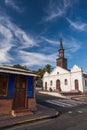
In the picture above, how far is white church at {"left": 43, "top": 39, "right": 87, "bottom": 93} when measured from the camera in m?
34.1

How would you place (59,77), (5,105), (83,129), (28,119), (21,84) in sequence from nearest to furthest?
(83,129) → (28,119) → (5,105) → (21,84) → (59,77)

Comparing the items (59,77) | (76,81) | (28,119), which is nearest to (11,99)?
(28,119)

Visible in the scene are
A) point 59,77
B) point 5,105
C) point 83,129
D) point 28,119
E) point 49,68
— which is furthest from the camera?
point 49,68

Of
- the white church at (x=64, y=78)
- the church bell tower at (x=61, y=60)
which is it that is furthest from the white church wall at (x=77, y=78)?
the church bell tower at (x=61, y=60)

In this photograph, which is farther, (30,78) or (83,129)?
(30,78)

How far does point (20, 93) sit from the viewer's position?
39.8ft

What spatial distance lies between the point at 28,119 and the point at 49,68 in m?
50.6

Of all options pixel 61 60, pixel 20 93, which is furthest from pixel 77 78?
pixel 20 93

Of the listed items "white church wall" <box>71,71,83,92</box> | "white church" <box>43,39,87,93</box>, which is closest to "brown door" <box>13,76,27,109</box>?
"white church" <box>43,39,87,93</box>

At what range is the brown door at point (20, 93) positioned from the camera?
463 inches

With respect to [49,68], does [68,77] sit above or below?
below

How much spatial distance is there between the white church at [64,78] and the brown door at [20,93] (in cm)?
2270

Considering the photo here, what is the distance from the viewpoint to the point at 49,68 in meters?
60.2

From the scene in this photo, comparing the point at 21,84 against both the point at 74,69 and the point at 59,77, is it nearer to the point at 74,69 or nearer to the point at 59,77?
the point at 74,69
